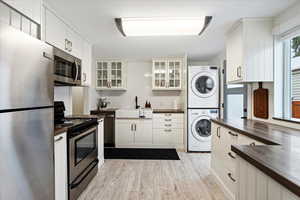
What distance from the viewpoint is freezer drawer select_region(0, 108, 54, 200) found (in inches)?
40.9

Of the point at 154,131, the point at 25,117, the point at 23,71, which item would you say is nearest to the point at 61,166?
the point at 25,117

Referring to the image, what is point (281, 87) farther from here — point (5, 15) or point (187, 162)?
point (5, 15)

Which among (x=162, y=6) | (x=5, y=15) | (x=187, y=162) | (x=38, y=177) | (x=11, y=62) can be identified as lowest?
(x=187, y=162)

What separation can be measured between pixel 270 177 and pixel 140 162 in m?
2.77

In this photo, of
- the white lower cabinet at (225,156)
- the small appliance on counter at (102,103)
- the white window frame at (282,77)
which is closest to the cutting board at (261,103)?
the white window frame at (282,77)

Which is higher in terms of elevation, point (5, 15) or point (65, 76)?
point (5, 15)

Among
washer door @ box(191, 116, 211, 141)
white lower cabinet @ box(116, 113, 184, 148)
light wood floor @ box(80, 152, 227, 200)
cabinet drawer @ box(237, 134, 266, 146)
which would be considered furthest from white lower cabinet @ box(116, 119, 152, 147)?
cabinet drawer @ box(237, 134, 266, 146)

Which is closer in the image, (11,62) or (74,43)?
(11,62)

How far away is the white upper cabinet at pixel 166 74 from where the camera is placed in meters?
4.70

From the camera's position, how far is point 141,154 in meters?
3.90

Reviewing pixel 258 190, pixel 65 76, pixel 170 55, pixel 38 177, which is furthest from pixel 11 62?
pixel 170 55

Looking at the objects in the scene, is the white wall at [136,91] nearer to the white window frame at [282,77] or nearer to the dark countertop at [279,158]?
the white window frame at [282,77]

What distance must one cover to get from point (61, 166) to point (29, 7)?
148 centimetres

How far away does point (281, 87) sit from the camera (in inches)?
91.7
